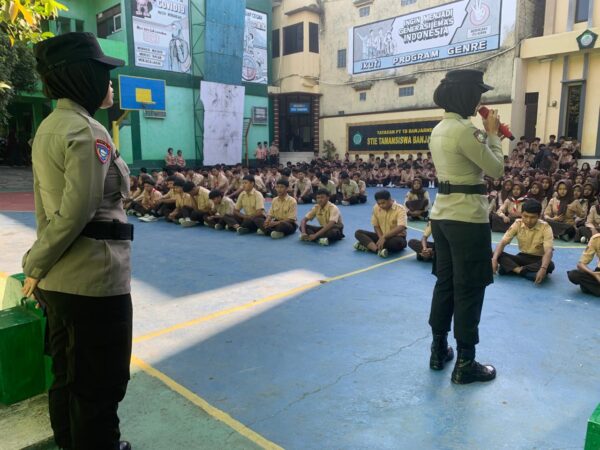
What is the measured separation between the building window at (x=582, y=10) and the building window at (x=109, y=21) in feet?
46.6

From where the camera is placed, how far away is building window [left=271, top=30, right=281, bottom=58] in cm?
2106

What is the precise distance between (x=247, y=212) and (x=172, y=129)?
416 inches

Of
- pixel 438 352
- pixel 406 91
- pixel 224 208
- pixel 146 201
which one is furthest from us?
A: pixel 406 91

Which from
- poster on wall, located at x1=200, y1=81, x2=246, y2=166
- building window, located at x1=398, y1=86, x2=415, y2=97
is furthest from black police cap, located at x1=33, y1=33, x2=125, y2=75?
building window, located at x1=398, y1=86, x2=415, y2=97

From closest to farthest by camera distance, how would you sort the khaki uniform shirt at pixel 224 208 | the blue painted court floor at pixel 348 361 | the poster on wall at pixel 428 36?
the blue painted court floor at pixel 348 361, the khaki uniform shirt at pixel 224 208, the poster on wall at pixel 428 36

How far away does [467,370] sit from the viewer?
269 centimetres

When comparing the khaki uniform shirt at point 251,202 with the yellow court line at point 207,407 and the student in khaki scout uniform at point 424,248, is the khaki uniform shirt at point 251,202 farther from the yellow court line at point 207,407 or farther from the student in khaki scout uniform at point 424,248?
the yellow court line at point 207,407

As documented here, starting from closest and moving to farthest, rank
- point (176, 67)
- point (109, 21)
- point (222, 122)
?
1. point (109, 21)
2. point (176, 67)
3. point (222, 122)

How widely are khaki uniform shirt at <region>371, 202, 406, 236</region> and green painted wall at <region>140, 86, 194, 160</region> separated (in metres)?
12.4

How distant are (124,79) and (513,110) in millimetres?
12378

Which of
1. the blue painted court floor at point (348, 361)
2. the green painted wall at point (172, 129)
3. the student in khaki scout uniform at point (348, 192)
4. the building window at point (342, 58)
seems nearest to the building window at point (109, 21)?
the green painted wall at point (172, 129)

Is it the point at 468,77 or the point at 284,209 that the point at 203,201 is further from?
the point at 468,77

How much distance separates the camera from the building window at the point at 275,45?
21062 mm

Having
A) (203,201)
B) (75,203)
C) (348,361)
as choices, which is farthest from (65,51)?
(203,201)
